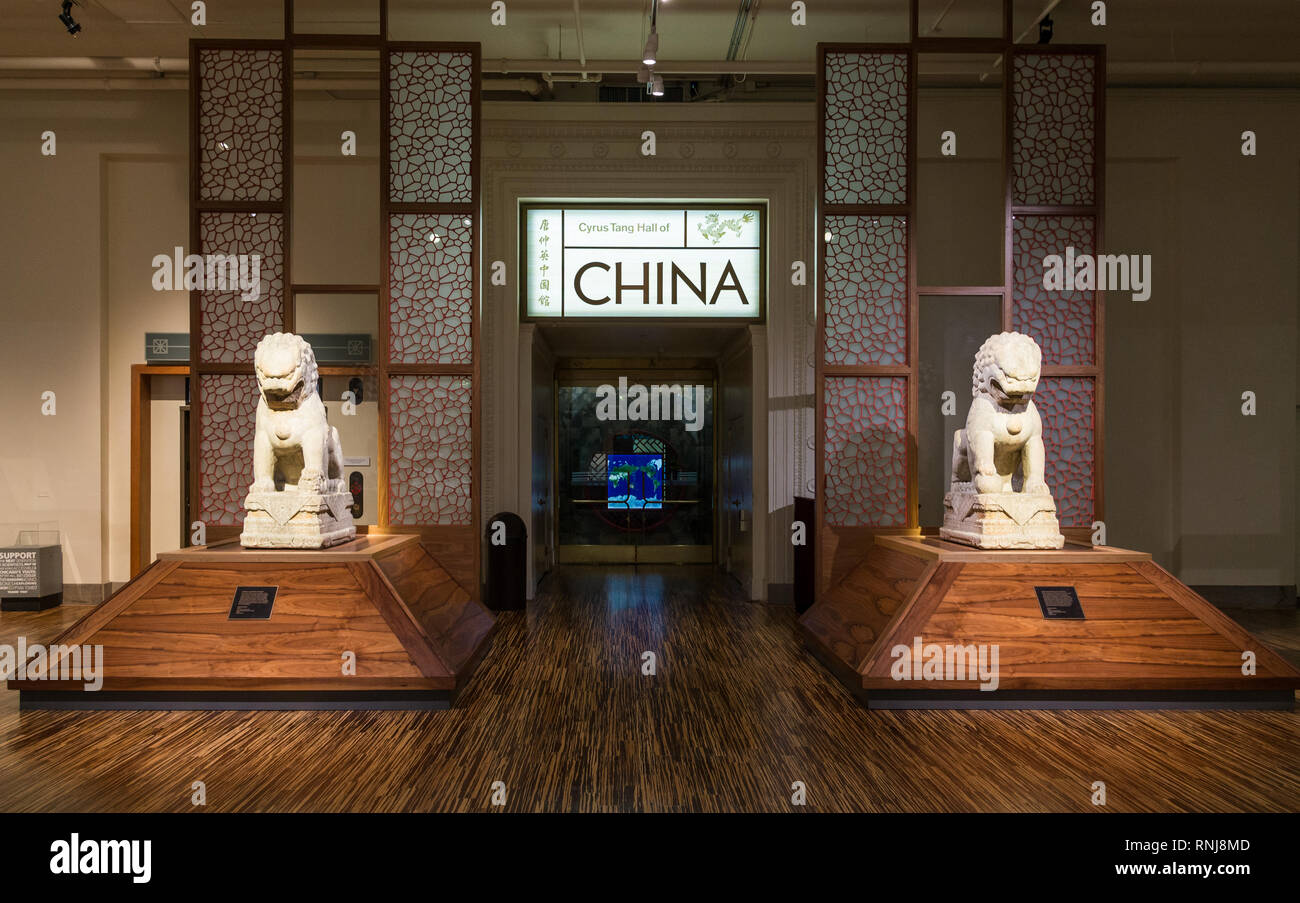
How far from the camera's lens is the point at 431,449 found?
4445 mm

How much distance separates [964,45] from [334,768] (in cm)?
489

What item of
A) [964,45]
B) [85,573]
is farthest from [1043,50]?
[85,573]

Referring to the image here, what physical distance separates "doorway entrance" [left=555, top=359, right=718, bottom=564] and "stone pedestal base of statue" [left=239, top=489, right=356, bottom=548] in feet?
14.7

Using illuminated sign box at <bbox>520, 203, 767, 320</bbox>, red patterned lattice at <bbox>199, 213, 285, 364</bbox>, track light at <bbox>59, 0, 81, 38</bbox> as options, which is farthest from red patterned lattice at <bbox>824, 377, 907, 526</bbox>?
track light at <bbox>59, 0, 81, 38</bbox>

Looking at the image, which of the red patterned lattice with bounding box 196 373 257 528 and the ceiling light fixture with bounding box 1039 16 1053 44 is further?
the ceiling light fixture with bounding box 1039 16 1053 44

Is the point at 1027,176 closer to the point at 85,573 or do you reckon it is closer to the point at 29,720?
the point at 29,720

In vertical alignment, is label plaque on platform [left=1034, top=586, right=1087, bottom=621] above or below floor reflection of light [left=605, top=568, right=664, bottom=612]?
above

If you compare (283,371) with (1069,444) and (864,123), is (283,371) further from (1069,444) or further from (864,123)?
(1069,444)

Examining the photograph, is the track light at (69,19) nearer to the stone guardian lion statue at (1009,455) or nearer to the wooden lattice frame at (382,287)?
the wooden lattice frame at (382,287)

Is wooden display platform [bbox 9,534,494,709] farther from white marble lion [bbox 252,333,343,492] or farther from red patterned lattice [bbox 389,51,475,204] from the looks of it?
red patterned lattice [bbox 389,51,475,204]

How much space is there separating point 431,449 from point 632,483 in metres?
3.83

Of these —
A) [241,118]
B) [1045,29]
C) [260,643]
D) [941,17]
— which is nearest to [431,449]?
[260,643]

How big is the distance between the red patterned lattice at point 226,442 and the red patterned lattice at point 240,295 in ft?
0.55

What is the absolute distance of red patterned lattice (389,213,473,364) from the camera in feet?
14.6
